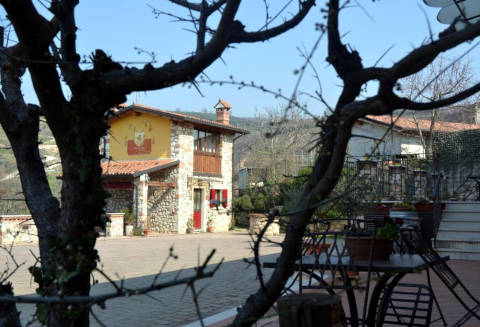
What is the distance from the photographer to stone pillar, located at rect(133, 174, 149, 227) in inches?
841

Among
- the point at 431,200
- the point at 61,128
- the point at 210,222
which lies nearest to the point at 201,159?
the point at 210,222

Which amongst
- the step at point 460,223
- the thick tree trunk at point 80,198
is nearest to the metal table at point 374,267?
the thick tree trunk at point 80,198

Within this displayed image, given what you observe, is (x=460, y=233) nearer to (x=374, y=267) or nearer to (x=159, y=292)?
(x=159, y=292)

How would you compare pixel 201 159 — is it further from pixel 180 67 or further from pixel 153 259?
pixel 180 67

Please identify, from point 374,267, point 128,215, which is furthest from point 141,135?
point 374,267

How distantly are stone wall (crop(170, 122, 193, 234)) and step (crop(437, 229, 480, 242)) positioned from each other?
1359 centimetres

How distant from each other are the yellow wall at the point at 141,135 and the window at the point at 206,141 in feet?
5.21

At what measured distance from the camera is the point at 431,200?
458 inches

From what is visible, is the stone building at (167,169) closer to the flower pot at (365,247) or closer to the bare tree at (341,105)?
the flower pot at (365,247)

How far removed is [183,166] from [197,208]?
2452 mm

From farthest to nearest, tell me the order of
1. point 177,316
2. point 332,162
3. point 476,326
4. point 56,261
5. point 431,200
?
point 431,200 < point 177,316 < point 476,326 < point 56,261 < point 332,162

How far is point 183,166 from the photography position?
22.4m

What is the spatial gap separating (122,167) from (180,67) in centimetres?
2122

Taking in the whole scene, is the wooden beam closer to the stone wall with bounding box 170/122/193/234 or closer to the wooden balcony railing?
the stone wall with bounding box 170/122/193/234
